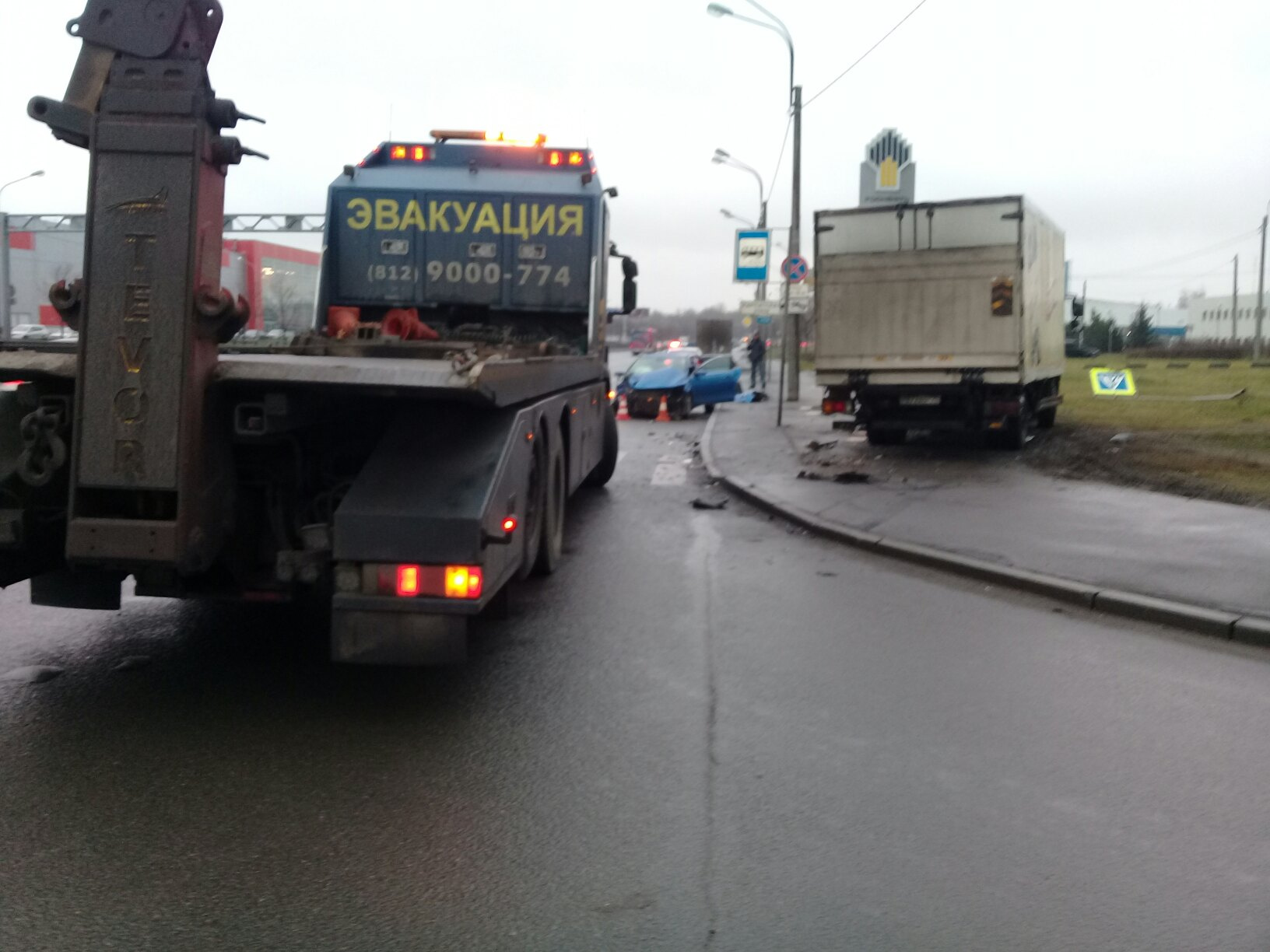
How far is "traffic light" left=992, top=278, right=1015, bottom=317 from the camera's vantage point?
51.5 feet

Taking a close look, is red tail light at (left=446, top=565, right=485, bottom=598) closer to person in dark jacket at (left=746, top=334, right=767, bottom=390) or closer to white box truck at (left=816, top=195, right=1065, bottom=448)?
white box truck at (left=816, top=195, right=1065, bottom=448)

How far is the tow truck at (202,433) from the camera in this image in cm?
486

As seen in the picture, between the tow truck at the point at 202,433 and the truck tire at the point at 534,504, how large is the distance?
513 mm

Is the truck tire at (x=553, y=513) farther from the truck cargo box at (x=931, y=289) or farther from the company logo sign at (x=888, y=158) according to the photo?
the company logo sign at (x=888, y=158)

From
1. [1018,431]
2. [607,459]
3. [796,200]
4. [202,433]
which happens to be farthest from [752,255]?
[202,433]

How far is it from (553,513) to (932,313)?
379 inches

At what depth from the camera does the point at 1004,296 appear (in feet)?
51.5

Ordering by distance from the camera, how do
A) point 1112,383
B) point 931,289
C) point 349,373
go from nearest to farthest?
point 349,373 < point 931,289 < point 1112,383

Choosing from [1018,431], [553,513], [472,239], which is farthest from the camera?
[1018,431]

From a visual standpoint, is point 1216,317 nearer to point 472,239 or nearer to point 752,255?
point 752,255

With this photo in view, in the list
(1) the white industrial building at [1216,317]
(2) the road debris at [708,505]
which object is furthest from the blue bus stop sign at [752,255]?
(1) the white industrial building at [1216,317]

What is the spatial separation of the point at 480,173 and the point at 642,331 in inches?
3662

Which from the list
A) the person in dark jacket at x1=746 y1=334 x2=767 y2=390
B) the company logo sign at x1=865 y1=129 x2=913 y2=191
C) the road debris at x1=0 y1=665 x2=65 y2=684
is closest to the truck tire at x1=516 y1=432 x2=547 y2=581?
the road debris at x1=0 y1=665 x2=65 y2=684

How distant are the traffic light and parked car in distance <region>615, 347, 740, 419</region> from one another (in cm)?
1116
